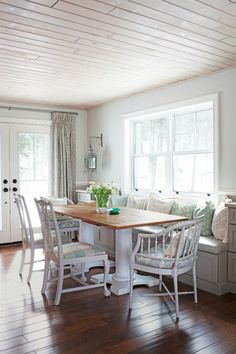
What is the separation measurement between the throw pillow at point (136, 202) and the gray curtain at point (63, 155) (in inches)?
60.0

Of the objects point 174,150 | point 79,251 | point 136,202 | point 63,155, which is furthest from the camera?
point 63,155

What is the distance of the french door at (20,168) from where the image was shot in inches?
228

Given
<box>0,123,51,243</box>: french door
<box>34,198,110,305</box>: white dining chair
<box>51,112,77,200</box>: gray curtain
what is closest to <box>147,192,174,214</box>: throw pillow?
<box>34,198,110,305</box>: white dining chair

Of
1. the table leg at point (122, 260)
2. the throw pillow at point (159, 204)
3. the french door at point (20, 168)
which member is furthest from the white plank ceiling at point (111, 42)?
the table leg at point (122, 260)

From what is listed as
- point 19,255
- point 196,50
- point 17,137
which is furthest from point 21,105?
point 196,50

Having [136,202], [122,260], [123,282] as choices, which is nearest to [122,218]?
[122,260]

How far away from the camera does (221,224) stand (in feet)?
12.1

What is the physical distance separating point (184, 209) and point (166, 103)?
1624 millimetres

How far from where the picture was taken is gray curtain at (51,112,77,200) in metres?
6.20

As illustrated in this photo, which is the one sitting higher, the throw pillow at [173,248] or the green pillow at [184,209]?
the green pillow at [184,209]

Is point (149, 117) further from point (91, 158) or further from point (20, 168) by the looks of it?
point (20, 168)

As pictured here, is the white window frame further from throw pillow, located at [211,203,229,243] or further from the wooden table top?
the wooden table top

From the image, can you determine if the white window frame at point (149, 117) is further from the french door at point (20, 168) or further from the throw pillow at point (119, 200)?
the french door at point (20, 168)

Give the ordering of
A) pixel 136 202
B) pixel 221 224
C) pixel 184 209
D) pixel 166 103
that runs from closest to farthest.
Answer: pixel 221 224
pixel 184 209
pixel 166 103
pixel 136 202
